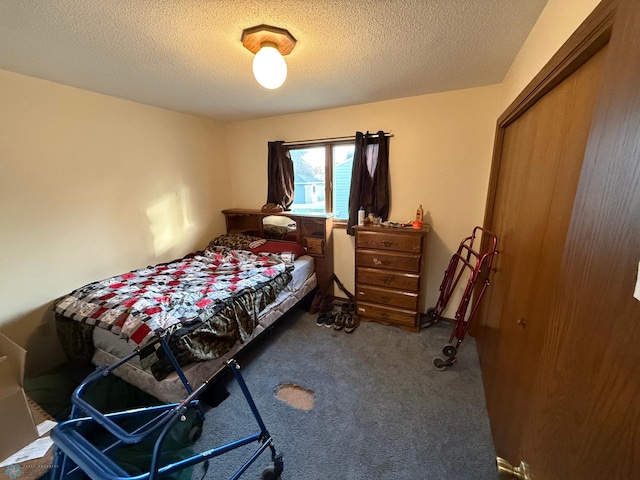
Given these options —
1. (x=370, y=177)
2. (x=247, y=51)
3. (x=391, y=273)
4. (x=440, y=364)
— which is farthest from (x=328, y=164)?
(x=440, y=364)

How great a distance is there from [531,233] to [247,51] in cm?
191

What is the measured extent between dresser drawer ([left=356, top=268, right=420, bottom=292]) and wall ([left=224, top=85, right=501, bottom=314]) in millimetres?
433

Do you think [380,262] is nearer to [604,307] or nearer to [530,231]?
[530,231]

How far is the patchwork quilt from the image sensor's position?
64.5 inches

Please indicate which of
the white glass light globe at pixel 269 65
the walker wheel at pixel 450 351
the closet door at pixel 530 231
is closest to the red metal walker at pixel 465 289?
the walker wheel at pixel 450 351

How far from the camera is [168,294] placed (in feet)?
6.54

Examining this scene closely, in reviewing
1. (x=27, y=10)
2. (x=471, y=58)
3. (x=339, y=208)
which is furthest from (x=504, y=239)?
(x=27, y=10)

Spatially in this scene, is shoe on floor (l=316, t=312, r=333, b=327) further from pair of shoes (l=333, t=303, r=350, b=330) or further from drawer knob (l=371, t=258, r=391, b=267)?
drawer knob (l=371, t=258, r=391, b=267)

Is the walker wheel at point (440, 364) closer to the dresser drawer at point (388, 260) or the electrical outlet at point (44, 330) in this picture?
the dresser drawer at point (388, 260)

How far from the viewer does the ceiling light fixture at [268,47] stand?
1.37m

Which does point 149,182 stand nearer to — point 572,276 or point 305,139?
point 305,139

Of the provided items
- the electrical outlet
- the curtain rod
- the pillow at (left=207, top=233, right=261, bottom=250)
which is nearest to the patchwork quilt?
the electrical outlet

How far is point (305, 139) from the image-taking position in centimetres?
305

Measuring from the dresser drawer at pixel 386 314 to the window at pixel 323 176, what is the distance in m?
1.09
